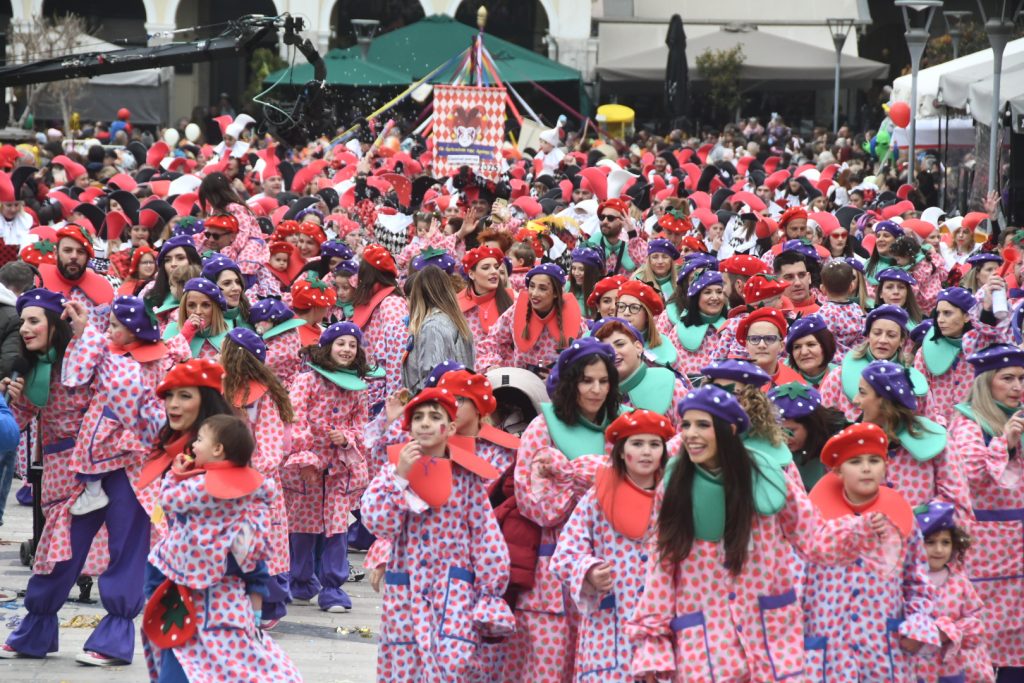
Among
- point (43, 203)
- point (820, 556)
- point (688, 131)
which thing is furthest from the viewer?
point (688, 131)

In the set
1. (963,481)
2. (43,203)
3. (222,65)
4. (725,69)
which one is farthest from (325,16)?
(963,481)

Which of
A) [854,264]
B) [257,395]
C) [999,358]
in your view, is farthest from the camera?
[854,264]

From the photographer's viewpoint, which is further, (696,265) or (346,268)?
(346,268)

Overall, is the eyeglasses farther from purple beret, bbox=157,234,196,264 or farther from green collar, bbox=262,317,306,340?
purple beret, bbox=157,234,196,264

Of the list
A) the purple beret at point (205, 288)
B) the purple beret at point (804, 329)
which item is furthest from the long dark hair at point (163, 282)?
the purple beret at point (804, 329)

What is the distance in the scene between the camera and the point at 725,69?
4381 cm

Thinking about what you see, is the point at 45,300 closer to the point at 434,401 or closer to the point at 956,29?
the point at 434,401

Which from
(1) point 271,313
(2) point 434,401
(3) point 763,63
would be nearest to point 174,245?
(1) point 271,313

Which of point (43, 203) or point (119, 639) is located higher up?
point (43, 203)

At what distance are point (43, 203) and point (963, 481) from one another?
42.0 feet

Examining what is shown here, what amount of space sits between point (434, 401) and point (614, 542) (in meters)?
0.89

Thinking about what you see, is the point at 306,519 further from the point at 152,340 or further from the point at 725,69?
the point at 725,69

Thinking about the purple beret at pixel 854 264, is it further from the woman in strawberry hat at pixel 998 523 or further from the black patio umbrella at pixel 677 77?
the black patio umbrella at pixel 677 77

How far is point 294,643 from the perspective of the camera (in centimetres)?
911
